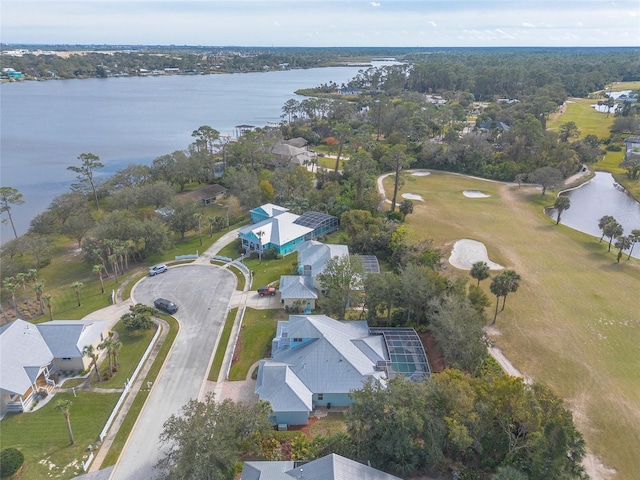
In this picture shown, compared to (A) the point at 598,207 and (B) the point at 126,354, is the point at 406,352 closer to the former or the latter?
(B) the point at 126,354

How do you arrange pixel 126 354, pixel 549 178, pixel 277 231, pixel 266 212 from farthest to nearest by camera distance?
pixel 549 178, pixel 266 212, pixel 277 231, pixel 126 354

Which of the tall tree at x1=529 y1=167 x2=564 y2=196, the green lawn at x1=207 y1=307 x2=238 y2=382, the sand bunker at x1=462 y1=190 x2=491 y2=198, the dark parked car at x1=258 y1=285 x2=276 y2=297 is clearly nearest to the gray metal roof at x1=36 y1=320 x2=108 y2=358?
the green lawn at x1=207 y1=307 x2=238 y2=382

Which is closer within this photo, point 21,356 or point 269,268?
point 21,356

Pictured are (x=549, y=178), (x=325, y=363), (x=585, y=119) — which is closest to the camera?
(x=325, y=363)

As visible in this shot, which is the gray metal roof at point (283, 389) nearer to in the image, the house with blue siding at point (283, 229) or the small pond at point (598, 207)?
Answer: the house with blue siding at point (283, 229)

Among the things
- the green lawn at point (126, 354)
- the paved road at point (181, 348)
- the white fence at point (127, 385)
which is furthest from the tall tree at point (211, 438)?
the green lawn at point (126, 354)

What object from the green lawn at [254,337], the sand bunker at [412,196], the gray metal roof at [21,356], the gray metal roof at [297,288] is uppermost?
the gray metal roof at [21,356]

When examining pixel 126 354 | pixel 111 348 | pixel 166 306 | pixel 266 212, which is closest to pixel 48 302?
pixel 126 354
